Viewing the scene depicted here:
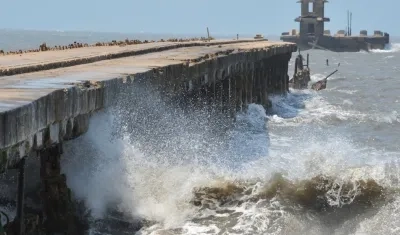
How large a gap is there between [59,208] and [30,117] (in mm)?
2861

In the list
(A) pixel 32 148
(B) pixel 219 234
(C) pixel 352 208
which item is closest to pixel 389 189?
(C) pixel 352 208

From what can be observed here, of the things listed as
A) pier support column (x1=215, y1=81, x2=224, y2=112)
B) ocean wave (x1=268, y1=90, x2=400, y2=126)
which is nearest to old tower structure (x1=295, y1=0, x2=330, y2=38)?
ocean wave (x1=268, y1=90, x2=400, y2=126)

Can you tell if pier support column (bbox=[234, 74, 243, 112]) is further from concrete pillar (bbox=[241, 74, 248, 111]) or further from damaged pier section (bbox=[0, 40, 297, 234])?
damaged pier section (bbox=[0, 40, 297, 234])

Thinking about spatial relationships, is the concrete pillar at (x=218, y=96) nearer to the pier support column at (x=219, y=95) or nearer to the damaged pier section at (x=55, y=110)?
the pier support column at (x=219, y=95)

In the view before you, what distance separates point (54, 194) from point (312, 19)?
301 feet

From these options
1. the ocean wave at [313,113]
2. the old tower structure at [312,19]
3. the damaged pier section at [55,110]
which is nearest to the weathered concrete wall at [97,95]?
the damaged pier section at [55,110]

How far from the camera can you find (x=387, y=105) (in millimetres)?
34562

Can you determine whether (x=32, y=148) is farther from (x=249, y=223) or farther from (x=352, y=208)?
(x=352, y=208)

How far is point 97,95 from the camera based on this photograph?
1073cm

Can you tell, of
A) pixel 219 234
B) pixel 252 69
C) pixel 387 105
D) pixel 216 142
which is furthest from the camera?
pixel 387 105

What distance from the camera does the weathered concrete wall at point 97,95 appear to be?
302 inches

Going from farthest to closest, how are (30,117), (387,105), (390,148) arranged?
(387,105), (390,148), (30,117)

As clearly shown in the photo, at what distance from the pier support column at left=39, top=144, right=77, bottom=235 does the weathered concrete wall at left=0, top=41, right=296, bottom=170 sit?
0.47 metres

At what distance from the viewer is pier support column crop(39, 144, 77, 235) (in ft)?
33.4
